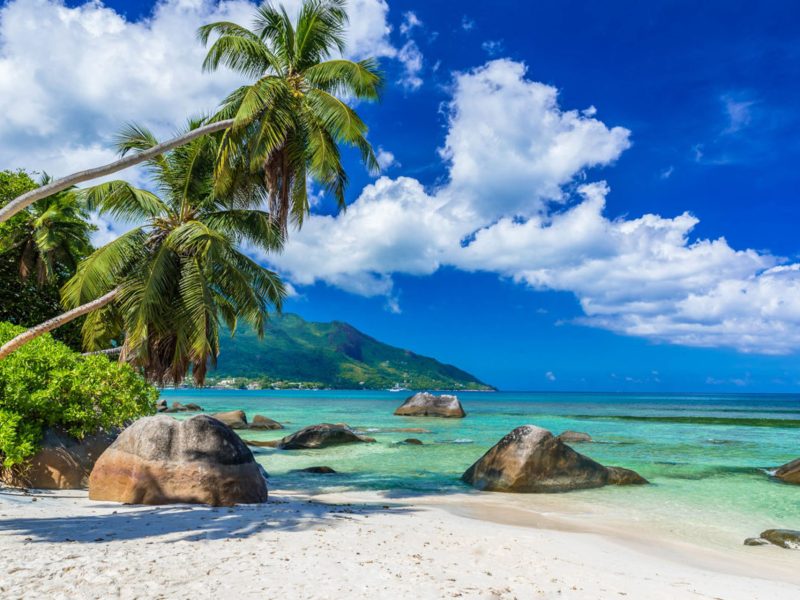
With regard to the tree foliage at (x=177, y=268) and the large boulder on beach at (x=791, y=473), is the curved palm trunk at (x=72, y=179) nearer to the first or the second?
the tree foliage at (x=177, y=268)

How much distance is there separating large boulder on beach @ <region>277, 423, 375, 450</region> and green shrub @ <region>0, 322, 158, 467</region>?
529 inches

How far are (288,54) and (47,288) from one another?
53.6ft

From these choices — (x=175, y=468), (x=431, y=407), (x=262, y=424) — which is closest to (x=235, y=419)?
(x=262, y=424)

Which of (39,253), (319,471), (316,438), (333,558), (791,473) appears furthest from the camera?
(316,438)

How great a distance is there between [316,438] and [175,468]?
1677 centimetres

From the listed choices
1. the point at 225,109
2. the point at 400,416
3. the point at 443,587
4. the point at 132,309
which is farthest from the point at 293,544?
the point at 400,416

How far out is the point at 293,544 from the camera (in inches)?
295

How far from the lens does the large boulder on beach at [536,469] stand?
1595 centimetres

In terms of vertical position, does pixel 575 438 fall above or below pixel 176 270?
below

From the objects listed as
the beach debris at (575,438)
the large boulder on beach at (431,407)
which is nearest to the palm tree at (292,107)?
the beach debris at (575,438)

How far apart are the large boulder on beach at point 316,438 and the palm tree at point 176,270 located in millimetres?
8813

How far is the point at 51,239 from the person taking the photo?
2461 cm

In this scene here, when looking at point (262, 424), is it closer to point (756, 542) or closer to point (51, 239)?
point (51, 239)

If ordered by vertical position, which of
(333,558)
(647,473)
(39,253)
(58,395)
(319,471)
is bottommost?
(647,473)
